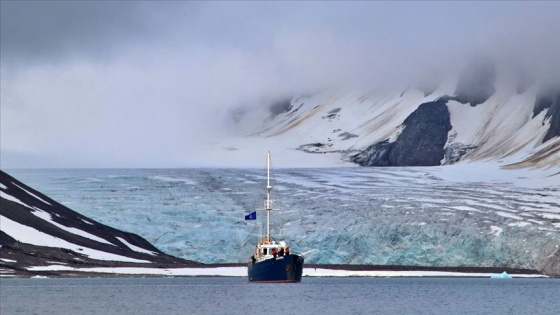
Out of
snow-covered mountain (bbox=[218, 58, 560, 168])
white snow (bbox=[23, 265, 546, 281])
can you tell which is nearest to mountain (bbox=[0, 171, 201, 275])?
white snow (bbox=[23, 265, 546, 281])

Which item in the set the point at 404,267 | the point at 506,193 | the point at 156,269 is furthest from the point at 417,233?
the point at 156,269

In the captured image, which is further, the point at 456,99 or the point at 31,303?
the point at 456,99

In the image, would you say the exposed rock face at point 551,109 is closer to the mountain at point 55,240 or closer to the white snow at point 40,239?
the mountain at point 55,240

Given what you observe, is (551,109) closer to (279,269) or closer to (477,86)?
(477,86)

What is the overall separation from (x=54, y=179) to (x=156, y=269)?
36.7m

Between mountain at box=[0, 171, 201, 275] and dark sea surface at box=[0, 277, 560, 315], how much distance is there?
5.33 metres

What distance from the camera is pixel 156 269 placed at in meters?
132

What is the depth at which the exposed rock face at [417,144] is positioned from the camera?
189 m

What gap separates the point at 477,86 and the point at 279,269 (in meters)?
88.5

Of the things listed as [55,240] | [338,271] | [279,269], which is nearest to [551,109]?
[338,271]

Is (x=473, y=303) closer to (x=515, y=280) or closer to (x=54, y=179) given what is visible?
(x=515, y=280)

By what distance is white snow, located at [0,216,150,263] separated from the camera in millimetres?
131500

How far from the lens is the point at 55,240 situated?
438 feet

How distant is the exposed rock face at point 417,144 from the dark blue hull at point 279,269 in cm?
7598
